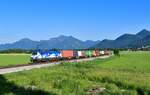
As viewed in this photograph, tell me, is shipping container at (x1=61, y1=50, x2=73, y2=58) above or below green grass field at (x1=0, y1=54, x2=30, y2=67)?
above

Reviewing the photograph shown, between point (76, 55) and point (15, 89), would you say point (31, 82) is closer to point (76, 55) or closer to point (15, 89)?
point (15, 89)

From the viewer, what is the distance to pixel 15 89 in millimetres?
24734

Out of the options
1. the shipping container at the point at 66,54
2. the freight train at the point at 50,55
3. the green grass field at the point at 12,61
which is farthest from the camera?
the shipping container at the point at 66,54

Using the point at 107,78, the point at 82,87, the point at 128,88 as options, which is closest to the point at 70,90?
the point at 82,87

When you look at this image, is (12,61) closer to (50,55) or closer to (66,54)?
(50,55)

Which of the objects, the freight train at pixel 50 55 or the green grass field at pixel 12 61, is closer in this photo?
the green grass field at pixel 12 61

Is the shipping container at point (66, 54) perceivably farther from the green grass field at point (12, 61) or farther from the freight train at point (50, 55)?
the green grass field at point (12, 61)

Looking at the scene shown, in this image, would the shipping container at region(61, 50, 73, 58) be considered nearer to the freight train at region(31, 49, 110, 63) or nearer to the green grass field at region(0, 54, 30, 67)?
the freight train at region(31, 49, 110, 63)

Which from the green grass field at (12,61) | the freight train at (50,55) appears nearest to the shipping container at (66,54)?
the freight train at (50,55)

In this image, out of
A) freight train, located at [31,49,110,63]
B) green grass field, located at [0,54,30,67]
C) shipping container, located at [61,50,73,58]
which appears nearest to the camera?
green grass field, located at [0,54,30,67]

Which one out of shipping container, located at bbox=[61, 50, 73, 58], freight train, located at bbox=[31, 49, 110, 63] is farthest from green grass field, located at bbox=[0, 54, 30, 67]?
shipping container, located at bbox=[61, 50, 73, 58]

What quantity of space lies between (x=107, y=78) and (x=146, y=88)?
7.32 meters

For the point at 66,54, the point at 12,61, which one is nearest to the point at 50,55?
the point at 12,61

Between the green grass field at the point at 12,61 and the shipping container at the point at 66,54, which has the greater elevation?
the shipping container at the point at 66,54
